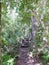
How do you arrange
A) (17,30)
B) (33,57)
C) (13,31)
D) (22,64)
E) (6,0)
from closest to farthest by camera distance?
(6,0)
(22,64)
(33,57)
(13,31)
(17,30)

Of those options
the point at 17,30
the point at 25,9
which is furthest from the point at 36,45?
the point at 25,9

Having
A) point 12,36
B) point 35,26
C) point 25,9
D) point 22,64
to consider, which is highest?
point 25,9

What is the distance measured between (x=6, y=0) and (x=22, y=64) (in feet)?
20.4

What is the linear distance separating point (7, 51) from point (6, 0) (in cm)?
677

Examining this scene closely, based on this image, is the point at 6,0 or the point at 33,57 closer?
the point at 6,0

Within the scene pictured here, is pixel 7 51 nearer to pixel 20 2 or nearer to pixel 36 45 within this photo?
pixel 36 45

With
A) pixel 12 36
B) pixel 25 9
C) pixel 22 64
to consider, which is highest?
pixel 25 9

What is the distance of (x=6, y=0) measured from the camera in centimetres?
317

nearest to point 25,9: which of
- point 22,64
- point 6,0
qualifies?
point 6,0

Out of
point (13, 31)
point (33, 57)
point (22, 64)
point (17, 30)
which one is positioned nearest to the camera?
point (22, 64)

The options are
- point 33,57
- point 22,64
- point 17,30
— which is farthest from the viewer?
point 17,30

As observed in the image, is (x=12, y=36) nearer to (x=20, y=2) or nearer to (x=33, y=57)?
(x=33, y=57)

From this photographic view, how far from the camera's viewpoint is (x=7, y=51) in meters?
9.72

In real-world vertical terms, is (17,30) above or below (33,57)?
above
